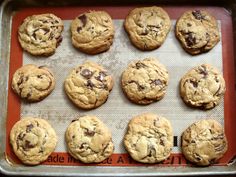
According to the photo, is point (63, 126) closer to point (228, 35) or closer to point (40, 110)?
point (40, 110)

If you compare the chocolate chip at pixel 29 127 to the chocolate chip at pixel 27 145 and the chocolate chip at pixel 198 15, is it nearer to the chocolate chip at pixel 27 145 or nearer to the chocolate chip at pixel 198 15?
the chocolate chip at pixel 27 145

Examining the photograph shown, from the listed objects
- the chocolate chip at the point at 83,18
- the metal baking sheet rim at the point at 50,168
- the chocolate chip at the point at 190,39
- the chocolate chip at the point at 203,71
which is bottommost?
the metal baking sheet rim at the point at 50,168

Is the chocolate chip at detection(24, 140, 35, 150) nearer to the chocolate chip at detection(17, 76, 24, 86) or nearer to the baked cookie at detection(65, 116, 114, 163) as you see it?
the baked cookie at detection(65, 116, 114, 163)

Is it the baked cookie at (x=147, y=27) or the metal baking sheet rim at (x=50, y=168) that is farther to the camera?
the baked cookie at (x=147, y=27)

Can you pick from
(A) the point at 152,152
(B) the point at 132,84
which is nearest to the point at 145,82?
(B) the point at 132,84

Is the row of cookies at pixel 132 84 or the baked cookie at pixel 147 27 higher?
the baked cookie at pixel 147 27

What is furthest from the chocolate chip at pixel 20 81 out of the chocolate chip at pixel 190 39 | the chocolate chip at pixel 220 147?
the chocolate chip at pixel 220 147

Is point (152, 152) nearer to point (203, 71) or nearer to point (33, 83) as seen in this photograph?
point (203, 71)
